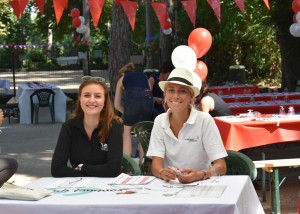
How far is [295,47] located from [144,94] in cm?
1253

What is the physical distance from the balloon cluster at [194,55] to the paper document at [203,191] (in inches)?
133

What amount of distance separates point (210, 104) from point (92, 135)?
3.67 m

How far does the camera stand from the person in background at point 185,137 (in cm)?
557

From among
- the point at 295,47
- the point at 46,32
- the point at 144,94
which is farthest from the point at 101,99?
the point at 46,32

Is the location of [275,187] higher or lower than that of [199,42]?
lower

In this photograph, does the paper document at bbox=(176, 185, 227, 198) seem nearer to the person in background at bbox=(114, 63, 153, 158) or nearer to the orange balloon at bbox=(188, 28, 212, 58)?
the orange balloon at bbox=(188, 28, 212, 58)

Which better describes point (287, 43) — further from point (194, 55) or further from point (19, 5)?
point (19, 5)

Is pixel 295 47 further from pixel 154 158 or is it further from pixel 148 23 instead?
→ pixel 154 158

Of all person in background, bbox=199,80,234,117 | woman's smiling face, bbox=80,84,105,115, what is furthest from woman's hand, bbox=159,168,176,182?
person in background, bbox=199,80,234,117

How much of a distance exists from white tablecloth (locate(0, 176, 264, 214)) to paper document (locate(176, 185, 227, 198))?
0.04 metres

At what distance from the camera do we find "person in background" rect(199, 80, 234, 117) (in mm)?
9195

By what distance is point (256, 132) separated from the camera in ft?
30.4

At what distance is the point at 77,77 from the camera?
37.2m

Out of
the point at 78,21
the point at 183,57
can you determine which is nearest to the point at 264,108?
the point at 183,57
